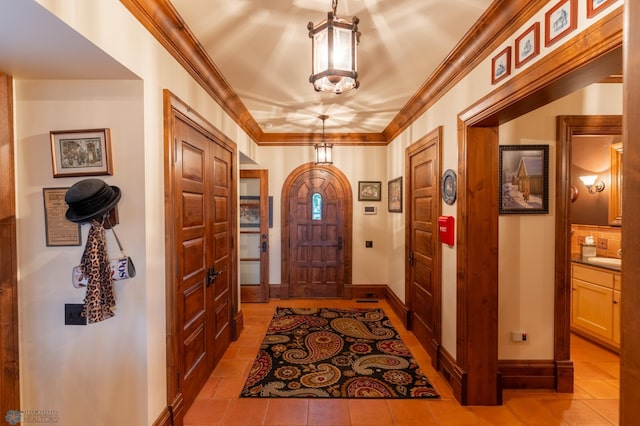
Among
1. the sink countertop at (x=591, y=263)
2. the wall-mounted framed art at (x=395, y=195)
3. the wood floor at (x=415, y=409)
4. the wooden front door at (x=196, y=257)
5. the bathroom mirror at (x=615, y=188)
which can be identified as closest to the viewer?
the wooden front door at (x=196, y=257)

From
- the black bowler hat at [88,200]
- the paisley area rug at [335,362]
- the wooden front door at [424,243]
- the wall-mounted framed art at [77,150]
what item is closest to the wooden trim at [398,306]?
the wooden front door at [424,243]

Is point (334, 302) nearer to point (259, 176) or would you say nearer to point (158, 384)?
point (259, 176)

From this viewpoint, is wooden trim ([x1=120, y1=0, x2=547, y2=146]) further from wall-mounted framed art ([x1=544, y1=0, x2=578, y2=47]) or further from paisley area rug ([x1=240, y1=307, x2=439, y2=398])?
paisley area rug ([x1=240, y1=307, x2=439, y2=398])

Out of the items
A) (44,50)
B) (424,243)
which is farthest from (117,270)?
(424,243)

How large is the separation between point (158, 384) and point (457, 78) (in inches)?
122

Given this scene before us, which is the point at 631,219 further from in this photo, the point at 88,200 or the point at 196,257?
the point at 196,257

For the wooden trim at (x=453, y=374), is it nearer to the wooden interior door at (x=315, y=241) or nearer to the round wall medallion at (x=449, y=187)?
the round wall medallion at (x=449, y=187)

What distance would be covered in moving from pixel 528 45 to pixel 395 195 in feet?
9.28

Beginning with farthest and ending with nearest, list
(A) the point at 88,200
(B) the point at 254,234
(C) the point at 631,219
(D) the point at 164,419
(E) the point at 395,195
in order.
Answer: (B) the point at 254,234
(E) the point at 395,195
(D) the point at 164,419
(A) the point at 88,200
(C) the point at 631,219

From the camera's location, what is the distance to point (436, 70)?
2600mm

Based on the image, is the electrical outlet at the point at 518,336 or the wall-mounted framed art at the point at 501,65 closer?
the wall-mounted framed art at the point at 501,65

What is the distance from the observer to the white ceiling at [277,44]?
4.42 feet

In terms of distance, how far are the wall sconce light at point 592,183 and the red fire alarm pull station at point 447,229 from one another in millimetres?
2680

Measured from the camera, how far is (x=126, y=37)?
5.11 feet
